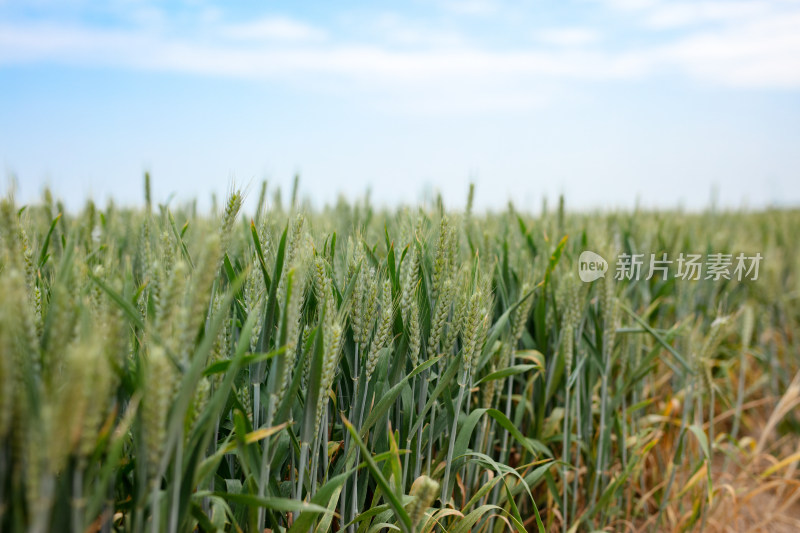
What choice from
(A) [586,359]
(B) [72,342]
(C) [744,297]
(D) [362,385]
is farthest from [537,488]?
(C) [744,297]

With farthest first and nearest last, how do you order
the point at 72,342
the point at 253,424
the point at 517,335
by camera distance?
1. the point at 517,335
2. the point at 253,424
3. the point at 72,342

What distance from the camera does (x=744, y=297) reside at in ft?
11.2

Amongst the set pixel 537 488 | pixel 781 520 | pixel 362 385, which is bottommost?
pixel 781 520

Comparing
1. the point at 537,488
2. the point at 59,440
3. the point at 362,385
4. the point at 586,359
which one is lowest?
the point at 537,488

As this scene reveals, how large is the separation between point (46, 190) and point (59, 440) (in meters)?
2.14

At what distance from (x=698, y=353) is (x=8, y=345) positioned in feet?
6.83

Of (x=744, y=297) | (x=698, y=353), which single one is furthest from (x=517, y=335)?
(x=744, y=297)

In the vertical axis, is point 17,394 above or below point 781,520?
above

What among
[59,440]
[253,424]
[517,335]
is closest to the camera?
[59,440]

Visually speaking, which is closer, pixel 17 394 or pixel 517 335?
pixel 17 394

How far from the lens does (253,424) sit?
3.82ft

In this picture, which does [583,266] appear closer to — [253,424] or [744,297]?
[253,424]

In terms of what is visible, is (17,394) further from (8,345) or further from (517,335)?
(517,335)

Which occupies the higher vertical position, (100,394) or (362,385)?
(100,394)
